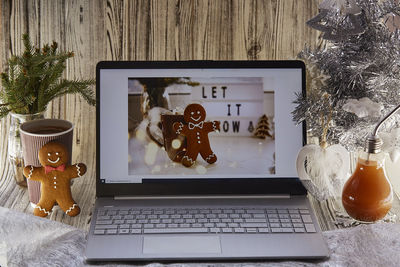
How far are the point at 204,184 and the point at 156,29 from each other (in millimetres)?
421

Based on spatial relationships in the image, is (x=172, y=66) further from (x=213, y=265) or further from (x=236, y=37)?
(x=213, y=265)

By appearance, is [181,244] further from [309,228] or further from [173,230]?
[309,228]

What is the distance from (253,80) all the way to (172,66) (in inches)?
6.9

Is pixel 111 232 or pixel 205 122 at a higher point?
pixel 205 122

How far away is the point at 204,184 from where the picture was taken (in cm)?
111

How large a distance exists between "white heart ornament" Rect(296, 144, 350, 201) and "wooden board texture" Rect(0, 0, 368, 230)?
0.33 metres

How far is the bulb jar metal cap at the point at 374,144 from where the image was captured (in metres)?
0.97

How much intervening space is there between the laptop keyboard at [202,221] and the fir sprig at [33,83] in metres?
0.27

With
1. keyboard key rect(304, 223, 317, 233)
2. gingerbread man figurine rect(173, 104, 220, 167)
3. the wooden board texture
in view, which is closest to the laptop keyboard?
keyboard key rect(304, 223, 317, 233)

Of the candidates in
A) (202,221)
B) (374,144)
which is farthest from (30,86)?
(374,144)

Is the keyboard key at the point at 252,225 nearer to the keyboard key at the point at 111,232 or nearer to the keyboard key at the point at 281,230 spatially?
the keyboard key at the point at 281,230

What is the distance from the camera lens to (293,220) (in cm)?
103

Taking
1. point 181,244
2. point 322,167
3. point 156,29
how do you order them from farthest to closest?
point 156,29 → point 322,167 → point 181,244

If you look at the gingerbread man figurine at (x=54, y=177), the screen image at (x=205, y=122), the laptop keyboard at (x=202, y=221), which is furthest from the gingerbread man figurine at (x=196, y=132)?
the gingerbread man figurine at (x=54, y=177)
